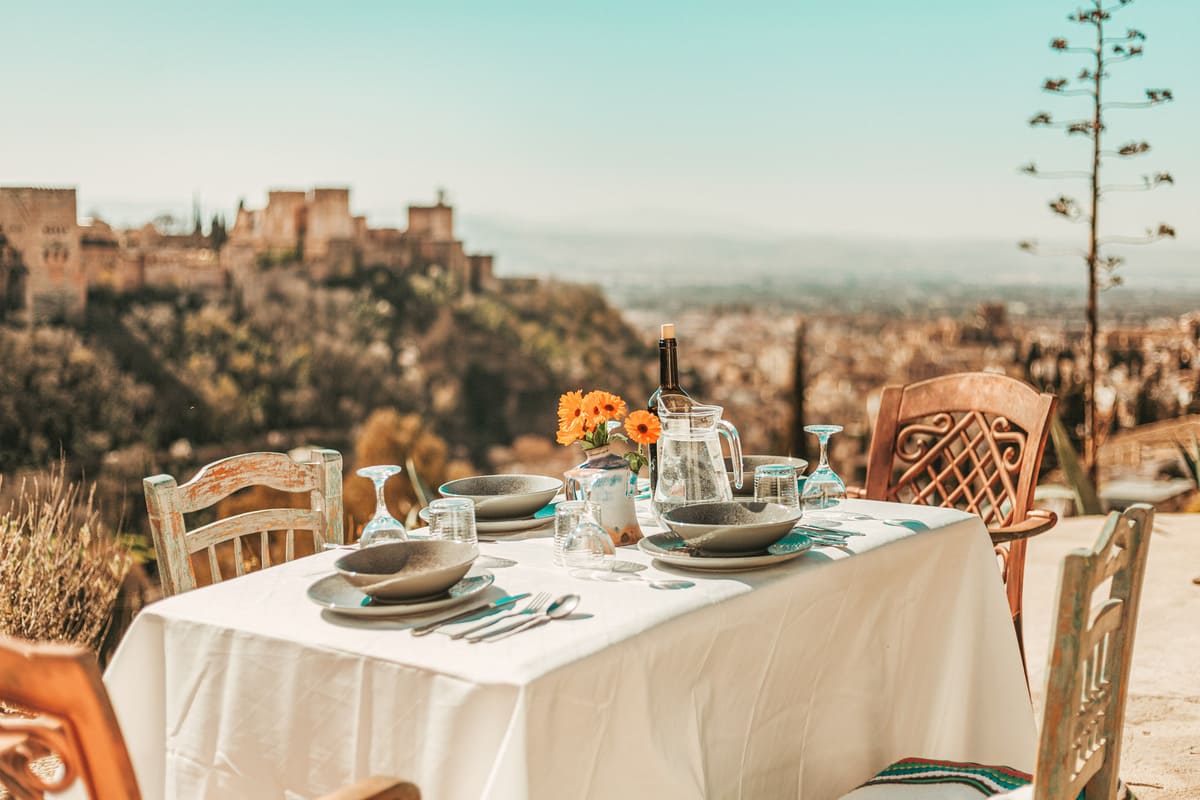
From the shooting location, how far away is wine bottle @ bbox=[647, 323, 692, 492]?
1.62 meters

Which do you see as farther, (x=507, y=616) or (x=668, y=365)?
(x=668, y=365)

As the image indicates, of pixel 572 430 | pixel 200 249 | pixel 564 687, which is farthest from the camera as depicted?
pixel 200 249

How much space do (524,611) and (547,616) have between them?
0.14 feet

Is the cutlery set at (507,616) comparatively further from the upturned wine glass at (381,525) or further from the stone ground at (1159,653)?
the stone ground at (1159,653)

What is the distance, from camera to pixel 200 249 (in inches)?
1194

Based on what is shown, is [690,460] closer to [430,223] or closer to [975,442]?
[975,442]

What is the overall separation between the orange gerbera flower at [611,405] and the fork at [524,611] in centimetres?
35

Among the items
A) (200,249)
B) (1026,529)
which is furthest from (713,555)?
(200,249)

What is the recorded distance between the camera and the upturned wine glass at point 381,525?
144 cm

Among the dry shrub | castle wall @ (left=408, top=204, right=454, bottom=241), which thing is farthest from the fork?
castle wall @ (left=408, top=204, right=454, bottom=241)

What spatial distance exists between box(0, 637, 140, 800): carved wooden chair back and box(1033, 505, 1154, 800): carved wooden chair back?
82cm

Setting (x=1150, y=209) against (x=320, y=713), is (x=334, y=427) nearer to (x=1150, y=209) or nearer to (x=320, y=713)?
(x=1150, y=209)

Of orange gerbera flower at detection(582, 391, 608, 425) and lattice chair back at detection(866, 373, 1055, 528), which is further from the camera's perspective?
lattice chair back at detection(866, 373, 1055, 528)

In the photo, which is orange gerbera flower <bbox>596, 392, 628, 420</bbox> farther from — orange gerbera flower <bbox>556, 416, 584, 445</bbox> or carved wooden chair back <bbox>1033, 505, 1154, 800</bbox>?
carved wooden chair back <bbox>1033, 505, 1154, 800</bbox>
